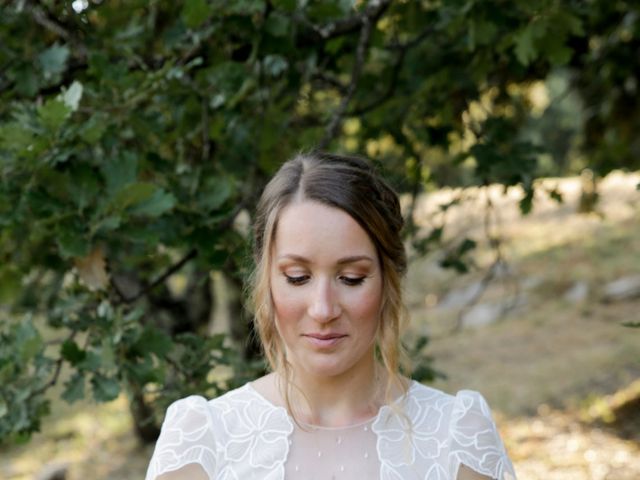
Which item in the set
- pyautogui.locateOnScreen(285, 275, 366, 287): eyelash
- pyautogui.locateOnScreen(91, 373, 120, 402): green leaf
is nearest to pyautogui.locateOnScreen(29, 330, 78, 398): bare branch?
pyautogui.locateOnScreen(91, 373, 120, 402): green leaf

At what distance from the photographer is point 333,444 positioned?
1.79 m

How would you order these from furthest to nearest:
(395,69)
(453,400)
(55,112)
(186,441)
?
(395,69), (55,112), (453,400), (186,441)

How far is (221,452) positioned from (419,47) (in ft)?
7.61

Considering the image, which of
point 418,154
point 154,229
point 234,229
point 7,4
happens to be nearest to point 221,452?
point 154,229

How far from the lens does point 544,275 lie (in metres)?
9.05

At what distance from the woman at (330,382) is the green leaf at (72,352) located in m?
0.57

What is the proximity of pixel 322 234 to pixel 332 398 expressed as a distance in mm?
376

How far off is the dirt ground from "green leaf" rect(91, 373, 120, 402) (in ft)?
5.26

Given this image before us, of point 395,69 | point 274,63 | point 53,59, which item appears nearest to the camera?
point 53,59

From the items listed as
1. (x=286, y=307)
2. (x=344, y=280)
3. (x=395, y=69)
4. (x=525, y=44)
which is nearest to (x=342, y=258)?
(x=344, y=280)

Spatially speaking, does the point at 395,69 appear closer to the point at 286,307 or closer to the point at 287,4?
the point at 287,4

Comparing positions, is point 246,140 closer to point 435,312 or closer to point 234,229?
point 234,229

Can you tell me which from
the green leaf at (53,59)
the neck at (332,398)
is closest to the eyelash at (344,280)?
the neck at (332,398)

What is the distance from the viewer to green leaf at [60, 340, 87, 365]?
7.46 feet
